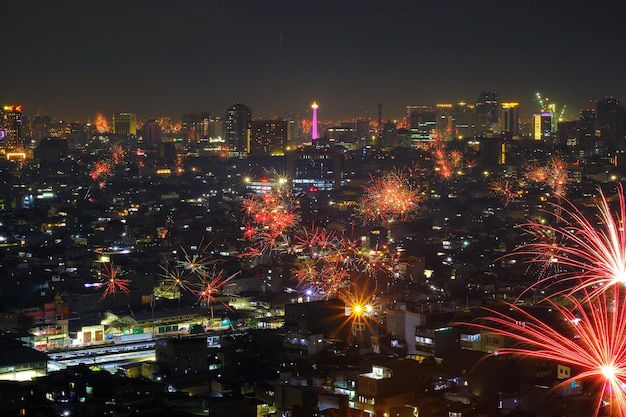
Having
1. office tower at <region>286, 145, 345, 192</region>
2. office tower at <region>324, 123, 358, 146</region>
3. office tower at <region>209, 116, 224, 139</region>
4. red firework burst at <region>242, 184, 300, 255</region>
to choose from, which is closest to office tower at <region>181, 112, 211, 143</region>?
office tower at <region>209, 116, 224, 139</region>

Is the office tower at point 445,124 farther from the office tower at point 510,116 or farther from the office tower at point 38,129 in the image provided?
the office tower at point 38,129

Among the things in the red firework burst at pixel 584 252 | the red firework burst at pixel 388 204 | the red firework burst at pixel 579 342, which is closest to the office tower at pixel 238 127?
the red firework burst at pixel 388 204

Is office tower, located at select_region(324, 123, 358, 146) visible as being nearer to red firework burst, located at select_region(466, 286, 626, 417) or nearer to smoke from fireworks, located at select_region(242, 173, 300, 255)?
smoke from fireworks, located at select_region(242, 173, 300, 255)

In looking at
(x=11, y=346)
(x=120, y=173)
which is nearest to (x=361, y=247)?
(x=11, y=346)

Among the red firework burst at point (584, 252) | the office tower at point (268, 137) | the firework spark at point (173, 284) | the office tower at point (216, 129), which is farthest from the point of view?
the office tower at point (216, 129)

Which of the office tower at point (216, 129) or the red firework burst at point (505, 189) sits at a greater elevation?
the office tower at point (216, 129)

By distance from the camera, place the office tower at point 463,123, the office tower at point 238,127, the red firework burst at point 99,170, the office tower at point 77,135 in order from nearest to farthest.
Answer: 1. the red firework burst at point 99,170
2. the office tower at point 238,127
3. the office tower at point 463,123
4. the office tower at point 77,135
